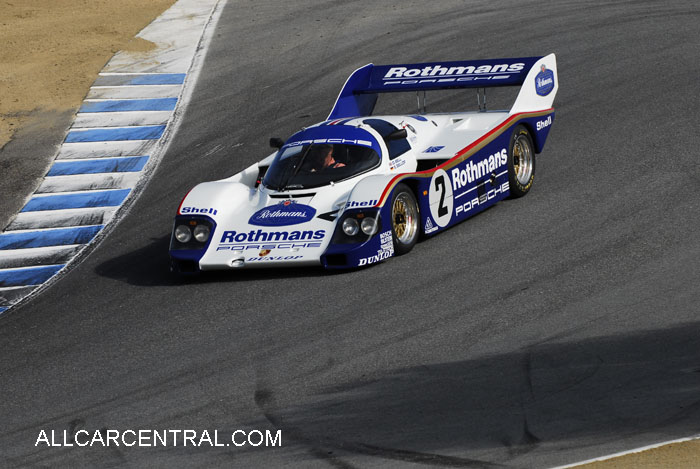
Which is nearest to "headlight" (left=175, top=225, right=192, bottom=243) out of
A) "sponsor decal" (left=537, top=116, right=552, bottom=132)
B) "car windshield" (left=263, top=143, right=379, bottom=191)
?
"car windshield" (left=263, top=143, right=379, bottom=191)

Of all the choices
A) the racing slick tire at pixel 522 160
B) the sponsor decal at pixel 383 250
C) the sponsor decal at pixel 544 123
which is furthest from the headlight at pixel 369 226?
the sponsor decal at pixel 544 123

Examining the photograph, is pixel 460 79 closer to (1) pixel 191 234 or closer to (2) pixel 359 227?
(2) pixel 359 227

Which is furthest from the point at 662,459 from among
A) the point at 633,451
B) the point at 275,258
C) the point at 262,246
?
the point at 262,246

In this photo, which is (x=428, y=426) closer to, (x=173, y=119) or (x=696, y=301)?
(x=696, y=301)

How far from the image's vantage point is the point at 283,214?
445 inches

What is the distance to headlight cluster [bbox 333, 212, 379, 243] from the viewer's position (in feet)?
35.1

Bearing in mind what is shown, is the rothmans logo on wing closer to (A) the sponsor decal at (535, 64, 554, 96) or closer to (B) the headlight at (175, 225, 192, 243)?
(A) the sponsor decal at (535, 64, 554, 96)

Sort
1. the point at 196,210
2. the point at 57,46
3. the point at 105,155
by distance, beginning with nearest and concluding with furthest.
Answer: the point at 196,210 → the point at 105,155 → the point at 57,46

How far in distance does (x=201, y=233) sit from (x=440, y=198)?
252 centimetres

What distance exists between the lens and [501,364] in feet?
27.1

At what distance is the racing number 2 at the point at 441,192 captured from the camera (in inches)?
457

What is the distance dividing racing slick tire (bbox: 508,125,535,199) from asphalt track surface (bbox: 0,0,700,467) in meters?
0.23

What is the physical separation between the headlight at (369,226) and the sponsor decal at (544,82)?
3977 millimetres

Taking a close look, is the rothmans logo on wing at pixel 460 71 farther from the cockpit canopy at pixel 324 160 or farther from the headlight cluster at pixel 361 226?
the headlight cluster at pixel 361 226
